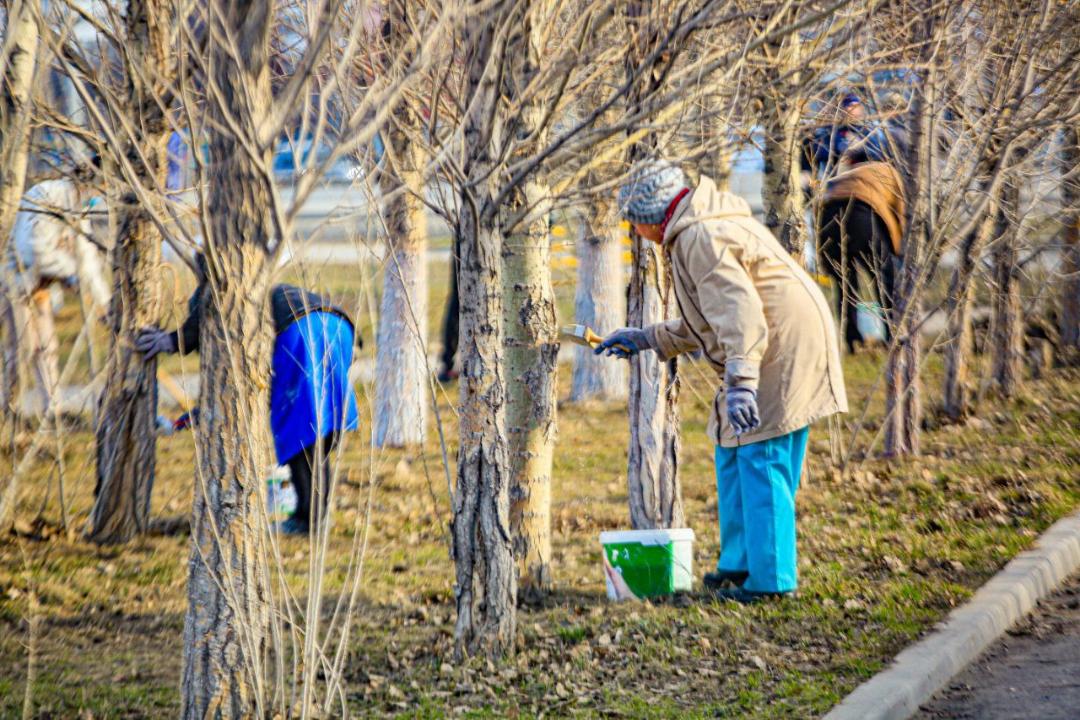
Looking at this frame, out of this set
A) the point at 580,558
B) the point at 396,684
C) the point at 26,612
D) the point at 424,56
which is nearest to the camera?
the point at 424,56

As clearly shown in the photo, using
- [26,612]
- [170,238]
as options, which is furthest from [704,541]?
[170,238]

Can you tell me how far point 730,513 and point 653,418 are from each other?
29.8 inches

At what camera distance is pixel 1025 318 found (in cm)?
1043

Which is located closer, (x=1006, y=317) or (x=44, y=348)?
(x=44, y=348)

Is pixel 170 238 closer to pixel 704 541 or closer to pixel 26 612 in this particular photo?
pixel 26 612

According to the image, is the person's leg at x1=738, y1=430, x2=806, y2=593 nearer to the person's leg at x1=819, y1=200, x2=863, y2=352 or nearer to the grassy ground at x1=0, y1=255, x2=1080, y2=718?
the grassy ground at x1=0, y1=255, x2=1080, y2=718

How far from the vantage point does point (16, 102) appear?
368 cm

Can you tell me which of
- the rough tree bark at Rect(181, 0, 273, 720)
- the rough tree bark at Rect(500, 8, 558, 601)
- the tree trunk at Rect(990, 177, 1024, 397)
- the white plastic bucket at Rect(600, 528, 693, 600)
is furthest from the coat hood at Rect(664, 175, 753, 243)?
the tree trunk at Rect(990, 177, 1024, 397)

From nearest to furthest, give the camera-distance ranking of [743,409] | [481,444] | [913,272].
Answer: [481,444] → [743,409] → [913,272]

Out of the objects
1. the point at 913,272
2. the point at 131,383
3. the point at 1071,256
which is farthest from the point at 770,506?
the point at 1071,256

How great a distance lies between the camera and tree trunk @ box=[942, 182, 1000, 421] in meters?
8.05

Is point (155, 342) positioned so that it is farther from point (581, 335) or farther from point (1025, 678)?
point (1025, 678)

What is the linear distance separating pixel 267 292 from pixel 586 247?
735cm

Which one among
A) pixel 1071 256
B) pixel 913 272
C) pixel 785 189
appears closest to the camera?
pixel 785 189
